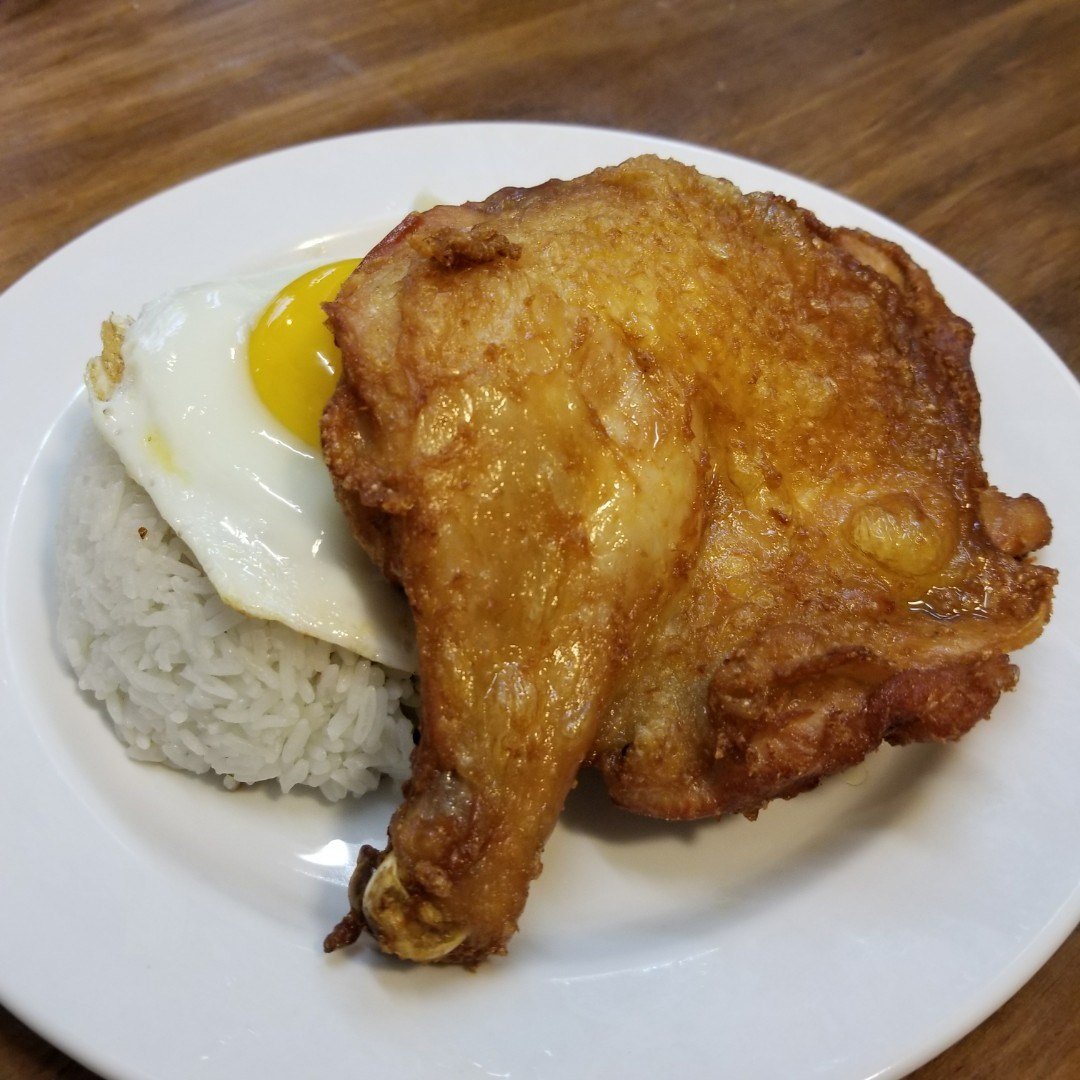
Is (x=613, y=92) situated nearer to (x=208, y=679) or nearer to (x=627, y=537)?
(x=627, y=537)

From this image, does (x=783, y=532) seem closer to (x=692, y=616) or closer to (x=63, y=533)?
(x=692, y=616)

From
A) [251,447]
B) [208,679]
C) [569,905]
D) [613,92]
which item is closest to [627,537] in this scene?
[569,905]

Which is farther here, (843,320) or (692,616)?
(843,320)

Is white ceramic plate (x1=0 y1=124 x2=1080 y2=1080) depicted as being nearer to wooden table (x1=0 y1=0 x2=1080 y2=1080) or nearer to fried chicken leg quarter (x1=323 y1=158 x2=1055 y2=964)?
fried chicken leg quarter (x1=323 y1=158 x2=1055 y2=964)

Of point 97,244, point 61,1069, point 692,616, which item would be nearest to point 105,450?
point 97,244

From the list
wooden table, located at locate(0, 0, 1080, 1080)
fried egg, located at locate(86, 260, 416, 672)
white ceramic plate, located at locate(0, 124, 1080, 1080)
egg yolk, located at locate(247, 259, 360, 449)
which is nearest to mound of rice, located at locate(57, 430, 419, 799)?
white ceramic plate, located at locate(0, 124, 1080, 1080)
